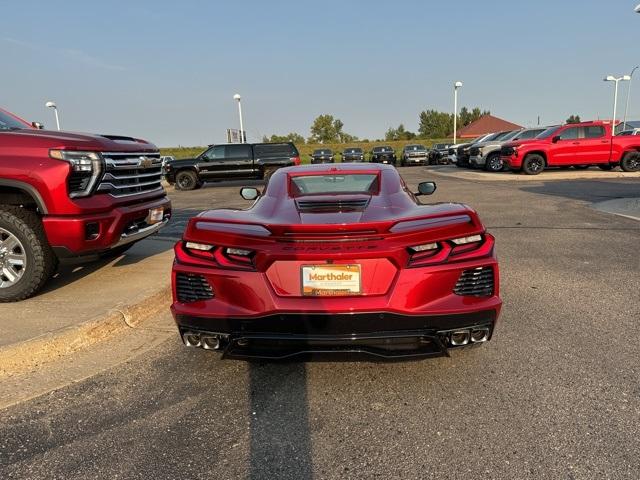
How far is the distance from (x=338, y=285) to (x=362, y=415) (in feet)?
2.49

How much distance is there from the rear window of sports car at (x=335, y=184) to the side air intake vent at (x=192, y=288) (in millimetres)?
1173

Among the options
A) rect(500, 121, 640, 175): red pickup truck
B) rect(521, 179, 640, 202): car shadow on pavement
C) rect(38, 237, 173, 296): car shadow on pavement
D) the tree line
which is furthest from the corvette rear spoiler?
the tree line

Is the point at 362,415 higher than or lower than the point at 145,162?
lower

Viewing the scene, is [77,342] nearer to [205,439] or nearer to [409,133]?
[205,439]

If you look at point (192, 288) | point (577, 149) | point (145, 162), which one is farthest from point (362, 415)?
point (577, 149)

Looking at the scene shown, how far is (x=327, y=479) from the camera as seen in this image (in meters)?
2.12

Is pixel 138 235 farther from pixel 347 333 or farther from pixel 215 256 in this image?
pixel 347 333

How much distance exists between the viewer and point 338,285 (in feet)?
8.37

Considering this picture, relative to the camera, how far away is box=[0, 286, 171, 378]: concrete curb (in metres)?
3.27

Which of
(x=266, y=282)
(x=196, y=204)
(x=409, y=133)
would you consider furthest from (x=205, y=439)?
(x=409, y=133)

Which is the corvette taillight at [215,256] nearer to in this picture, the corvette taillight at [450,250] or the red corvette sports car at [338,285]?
the red corvette sports car at [338,285]

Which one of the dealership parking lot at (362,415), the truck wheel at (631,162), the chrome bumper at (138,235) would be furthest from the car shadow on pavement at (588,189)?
the chrome bumper at (138,235)

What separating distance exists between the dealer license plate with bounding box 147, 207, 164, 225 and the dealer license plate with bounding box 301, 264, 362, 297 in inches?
121

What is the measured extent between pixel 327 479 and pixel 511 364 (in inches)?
65.4
